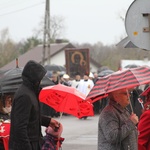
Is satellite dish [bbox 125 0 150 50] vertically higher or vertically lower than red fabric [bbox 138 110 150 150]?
higher

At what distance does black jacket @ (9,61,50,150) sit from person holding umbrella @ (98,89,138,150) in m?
0.68

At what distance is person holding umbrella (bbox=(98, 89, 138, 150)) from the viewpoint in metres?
5.42

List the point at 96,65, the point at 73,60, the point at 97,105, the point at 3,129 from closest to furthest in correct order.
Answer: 1. the point at 3,129
2. the point at 97,105
3. the point at 73,60
4. the point at 96,65

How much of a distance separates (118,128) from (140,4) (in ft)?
4.61

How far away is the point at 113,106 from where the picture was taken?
5598mm

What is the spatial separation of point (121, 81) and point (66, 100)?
1.79 m

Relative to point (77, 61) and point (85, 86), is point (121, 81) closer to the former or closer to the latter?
point (85, 86)

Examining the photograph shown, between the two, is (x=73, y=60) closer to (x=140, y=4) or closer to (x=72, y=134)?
(x=72, y=134)

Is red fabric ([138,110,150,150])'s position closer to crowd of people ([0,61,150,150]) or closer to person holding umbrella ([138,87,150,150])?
person holding umbrella ([138,87,150,150])

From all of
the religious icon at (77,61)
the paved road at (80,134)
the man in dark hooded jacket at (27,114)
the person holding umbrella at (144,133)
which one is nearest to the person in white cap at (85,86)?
the paved road at (80,134)

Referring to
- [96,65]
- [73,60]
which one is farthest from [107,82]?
[96,65]

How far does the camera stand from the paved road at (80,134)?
1278cm

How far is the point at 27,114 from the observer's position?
5465 millimetres

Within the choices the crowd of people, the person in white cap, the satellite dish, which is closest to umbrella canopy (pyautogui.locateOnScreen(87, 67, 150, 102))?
the crowd of people
